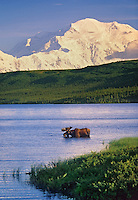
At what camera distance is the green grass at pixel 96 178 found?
20.4 m

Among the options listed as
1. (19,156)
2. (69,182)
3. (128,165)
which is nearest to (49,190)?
(69,182)

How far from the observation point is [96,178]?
21.6 meters

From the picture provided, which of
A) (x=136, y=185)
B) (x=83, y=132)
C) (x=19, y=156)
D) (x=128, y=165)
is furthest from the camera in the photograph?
(x=83, y=132)

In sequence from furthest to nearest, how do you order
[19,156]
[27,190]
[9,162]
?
[19,156], [9,162], [27,190]

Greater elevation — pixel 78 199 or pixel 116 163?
pixel 116 163

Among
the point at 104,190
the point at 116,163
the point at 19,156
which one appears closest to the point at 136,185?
the point at 104,190

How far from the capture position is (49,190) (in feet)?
76.9

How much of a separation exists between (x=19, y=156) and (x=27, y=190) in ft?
47.4

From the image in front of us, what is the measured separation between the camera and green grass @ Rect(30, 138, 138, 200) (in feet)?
67.1

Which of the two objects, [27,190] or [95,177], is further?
[27,190]

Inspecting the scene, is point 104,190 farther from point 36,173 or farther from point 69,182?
point 36,173

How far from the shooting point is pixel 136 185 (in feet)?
67.2

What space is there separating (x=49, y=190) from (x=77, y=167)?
87.1 inches

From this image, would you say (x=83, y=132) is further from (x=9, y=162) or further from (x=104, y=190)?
(x=104, y=190)
